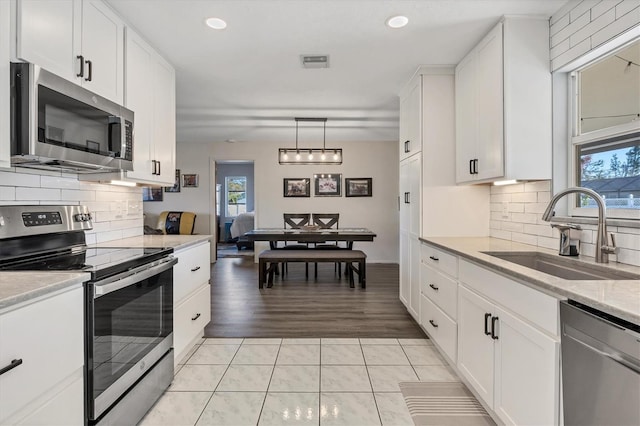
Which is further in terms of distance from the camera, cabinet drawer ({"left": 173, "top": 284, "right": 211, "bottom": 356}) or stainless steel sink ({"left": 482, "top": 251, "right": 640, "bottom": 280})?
cabinet drawer ({"left": 173, "top": 284, "right": 211, "bottom": 356})

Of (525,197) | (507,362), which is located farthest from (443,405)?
(525,197)

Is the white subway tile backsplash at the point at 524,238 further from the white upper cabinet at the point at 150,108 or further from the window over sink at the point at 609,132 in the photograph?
the white upper cabinet at the point at 150,108

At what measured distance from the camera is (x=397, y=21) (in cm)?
223

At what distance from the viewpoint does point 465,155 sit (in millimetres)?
2748

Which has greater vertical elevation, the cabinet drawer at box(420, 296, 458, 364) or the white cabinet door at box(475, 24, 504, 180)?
the white cabinet door at box(475, 24, 504, 180)

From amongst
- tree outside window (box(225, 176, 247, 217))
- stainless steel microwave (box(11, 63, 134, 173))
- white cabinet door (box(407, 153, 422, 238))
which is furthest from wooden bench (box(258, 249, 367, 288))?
tree outside window (box(225, 176, 247, 217))

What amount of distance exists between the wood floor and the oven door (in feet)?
3.59

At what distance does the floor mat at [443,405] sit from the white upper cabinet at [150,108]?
231 cm

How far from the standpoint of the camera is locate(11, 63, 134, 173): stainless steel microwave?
139 cm

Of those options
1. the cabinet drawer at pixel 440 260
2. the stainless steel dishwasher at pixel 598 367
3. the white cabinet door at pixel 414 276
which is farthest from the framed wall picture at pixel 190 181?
the stainless steel dishwasher at pixel 598 367

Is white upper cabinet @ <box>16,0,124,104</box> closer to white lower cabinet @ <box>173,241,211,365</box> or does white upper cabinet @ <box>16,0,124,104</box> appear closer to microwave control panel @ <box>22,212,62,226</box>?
microwave control panel @ <box>22,212,62,226</box>

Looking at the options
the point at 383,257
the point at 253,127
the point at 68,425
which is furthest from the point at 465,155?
the point at 383,257

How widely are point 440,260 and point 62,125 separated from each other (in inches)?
94.9

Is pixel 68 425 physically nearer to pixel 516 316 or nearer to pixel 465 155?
pixel 516 316
